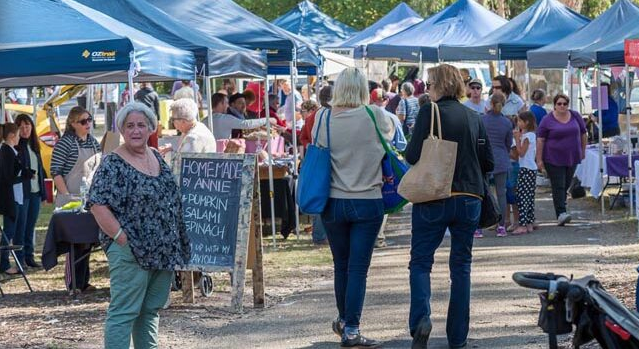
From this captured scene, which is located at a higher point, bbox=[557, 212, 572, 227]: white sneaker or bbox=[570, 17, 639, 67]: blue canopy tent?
bbox=[570, 17, 639, 67]: blue canopy tent

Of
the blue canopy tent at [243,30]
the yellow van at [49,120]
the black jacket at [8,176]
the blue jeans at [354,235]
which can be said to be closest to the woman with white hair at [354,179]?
the blue jeans at [354,235]

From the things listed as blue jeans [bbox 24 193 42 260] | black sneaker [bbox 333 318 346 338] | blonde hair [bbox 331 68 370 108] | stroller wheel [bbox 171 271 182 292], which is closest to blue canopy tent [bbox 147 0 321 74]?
blue jeans [bbox 24 193 42 260]

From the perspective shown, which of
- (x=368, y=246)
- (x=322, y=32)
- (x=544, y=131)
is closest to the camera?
(x=368, y=246)

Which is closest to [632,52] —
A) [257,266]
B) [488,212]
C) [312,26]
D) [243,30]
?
[243,30]

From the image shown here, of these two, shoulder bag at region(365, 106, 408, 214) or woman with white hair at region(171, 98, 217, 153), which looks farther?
woman with white hair at region(171, 98, 217, 153)

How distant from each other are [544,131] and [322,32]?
13254mm

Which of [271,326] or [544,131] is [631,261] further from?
[271,326]

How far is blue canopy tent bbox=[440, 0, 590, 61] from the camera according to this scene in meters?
22.7

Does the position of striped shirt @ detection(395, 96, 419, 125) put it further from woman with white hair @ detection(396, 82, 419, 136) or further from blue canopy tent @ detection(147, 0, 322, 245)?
blue canopy tent @ detection(147, 0, 322, 245)

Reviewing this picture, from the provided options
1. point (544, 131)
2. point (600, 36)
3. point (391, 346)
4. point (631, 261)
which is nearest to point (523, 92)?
point (600, 36)

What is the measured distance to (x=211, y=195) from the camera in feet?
34.8

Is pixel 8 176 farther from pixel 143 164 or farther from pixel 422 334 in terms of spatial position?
pixel 422 334

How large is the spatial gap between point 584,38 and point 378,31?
10155 mm

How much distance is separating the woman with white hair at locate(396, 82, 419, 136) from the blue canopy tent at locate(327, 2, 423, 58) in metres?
3.63
